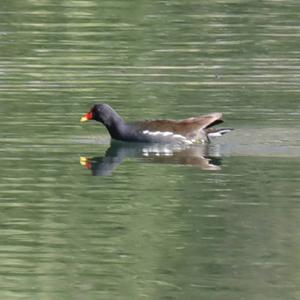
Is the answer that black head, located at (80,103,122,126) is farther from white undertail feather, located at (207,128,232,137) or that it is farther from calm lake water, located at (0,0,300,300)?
white undertail feather, located at (207,128,232,137)

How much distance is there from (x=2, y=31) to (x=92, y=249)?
54.0 ft

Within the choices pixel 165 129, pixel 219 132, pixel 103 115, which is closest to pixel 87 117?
pixel 103 115

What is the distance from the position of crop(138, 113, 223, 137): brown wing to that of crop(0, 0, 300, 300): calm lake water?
0.73 feet

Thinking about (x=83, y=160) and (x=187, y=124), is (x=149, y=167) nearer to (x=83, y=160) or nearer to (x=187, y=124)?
(x=83, y=160)

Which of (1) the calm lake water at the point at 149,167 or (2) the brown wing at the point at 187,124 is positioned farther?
(2) the brown wing at the point at 187,124

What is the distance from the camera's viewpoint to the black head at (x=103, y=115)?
18.2 metres

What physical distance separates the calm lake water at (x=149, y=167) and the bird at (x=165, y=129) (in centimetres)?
15

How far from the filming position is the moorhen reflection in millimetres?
16406

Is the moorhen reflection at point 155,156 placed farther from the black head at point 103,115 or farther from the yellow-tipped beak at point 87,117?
the yellow-tipped beak at point 87,117

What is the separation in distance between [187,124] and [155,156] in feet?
1.89

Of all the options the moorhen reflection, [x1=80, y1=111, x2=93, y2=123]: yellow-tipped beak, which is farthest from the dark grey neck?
[x1=80, y1=111, x2=93, y2=123]: yellow-tipped beak

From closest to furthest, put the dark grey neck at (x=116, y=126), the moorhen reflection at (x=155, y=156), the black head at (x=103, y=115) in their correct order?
1. the moorhen reflection at (x=155, y=156)
2. the dark grey neck at (x=116, y=126)
3. the black head at (x=103, y=115)

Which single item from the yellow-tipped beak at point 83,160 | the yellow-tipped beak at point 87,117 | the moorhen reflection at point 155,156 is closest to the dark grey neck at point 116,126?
the moorhen reflection at point 155,156

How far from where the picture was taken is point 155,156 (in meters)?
17.3
